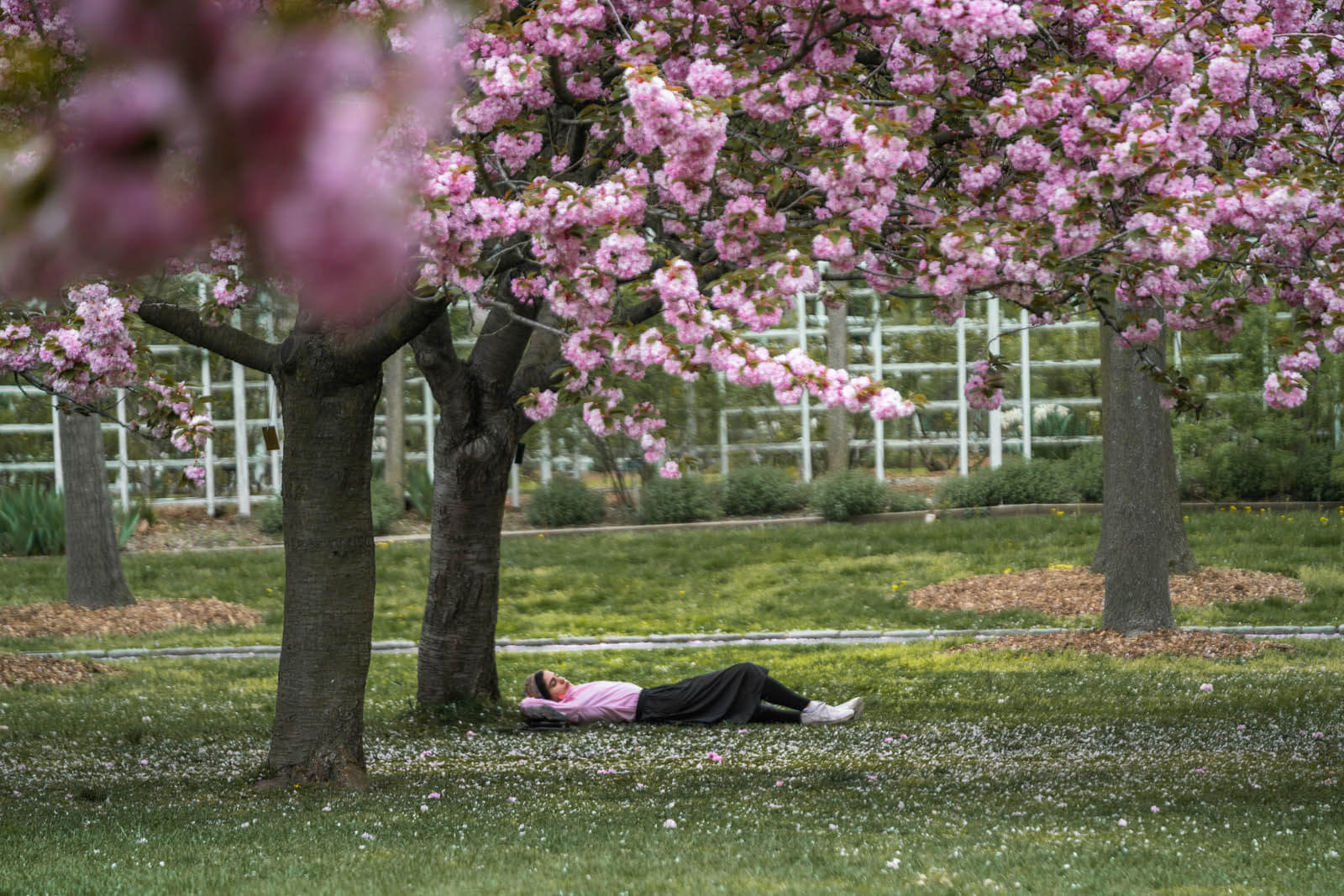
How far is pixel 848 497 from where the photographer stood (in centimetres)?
1950

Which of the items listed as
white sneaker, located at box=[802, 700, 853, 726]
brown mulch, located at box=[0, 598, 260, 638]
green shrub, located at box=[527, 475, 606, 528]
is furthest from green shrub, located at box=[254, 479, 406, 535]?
white sneaker, located at box=[802, 700, 853, 726]

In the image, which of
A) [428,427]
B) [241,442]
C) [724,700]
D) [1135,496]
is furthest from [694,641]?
[241,442]

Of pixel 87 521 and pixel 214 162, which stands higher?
pixel 214 162

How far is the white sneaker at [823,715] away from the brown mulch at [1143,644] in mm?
2976

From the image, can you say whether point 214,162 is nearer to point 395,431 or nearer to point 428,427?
point 395,431

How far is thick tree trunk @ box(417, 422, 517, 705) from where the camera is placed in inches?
389

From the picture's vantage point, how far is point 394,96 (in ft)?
3.32

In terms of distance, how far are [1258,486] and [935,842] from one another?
1499cm

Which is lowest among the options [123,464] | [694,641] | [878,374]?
[694,641]

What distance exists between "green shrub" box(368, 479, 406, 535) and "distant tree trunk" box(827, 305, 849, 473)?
6219mm

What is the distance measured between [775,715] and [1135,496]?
14.6ft

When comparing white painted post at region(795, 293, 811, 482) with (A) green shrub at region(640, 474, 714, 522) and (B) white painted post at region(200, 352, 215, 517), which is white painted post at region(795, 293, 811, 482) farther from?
(B) white painted post at region(200, 352, 215, 517)

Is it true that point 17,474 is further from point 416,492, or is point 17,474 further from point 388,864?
point 388,864

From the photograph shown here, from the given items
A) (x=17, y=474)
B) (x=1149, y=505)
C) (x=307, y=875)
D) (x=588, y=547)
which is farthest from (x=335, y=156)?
(x=17, y=474)
